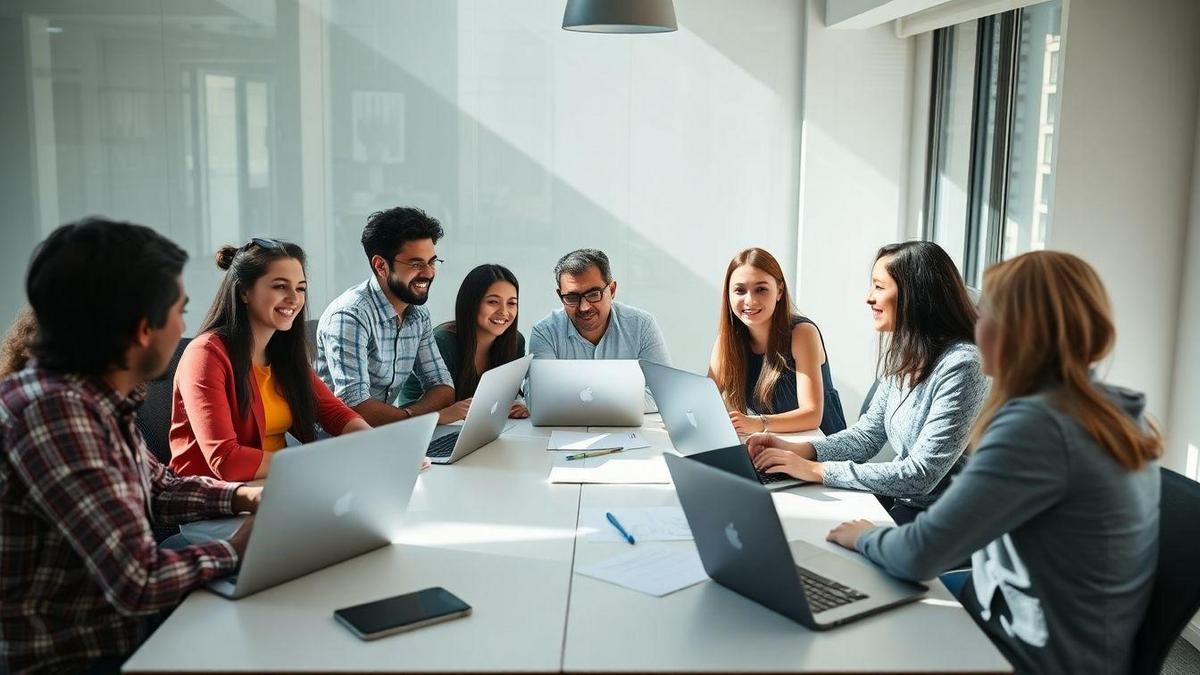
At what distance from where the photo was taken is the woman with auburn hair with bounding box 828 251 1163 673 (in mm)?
1788

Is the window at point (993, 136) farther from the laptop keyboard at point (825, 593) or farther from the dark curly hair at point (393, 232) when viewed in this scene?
the dark curly hair at point (393, 232)

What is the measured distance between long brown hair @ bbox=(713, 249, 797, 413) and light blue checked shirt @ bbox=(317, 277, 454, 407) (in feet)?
3.06

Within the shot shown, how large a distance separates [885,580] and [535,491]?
3.03ft

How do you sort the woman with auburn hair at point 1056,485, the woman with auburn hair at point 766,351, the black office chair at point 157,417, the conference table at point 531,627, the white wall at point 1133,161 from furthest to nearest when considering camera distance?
the woman with auburn hair at point 766,351
the white wall at point 1133,161
the black office chair at point 157,417
the woman with auburn hair at point 1056,485
the conference table at point 531,627

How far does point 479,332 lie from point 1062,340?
2.29 metres

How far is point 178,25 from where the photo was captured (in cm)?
527

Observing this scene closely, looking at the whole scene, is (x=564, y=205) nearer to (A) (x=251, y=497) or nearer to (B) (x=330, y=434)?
(B) (x=330, y=434)

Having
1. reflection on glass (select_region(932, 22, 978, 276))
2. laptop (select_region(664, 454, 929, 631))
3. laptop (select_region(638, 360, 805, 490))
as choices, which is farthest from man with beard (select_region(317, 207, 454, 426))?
reflection on glass (select_region(932, 22, 978, 276))

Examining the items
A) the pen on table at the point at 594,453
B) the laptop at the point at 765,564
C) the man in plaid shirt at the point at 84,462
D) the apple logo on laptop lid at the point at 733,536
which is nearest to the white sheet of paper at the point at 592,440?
the pen on table at the point at 594,453

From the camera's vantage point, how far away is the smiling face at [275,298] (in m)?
2.88

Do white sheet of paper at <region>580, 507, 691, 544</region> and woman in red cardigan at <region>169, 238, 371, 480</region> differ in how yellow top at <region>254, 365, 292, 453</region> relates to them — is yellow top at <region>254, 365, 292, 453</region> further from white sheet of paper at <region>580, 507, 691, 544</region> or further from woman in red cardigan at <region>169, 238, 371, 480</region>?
white sheet of paper at <region>580, 507, 691, 544</region>

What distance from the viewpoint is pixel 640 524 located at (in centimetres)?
236

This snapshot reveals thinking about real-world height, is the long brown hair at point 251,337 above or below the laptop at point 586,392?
above

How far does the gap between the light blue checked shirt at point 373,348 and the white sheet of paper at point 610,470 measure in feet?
3.03
